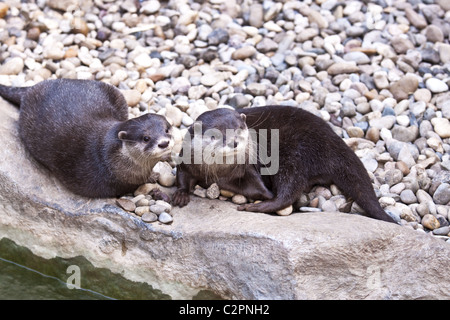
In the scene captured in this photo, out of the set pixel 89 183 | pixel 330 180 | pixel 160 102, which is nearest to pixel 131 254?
pixel 89 183

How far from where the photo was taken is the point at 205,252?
3021mm

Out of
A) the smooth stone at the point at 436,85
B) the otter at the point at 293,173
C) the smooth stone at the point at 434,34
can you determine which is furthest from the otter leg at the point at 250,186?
the smooth stone at the point at 434,34

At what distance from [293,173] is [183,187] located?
1.97 feet

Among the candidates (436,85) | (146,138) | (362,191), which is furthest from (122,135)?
(436,85)

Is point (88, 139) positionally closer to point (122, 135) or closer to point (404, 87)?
point (122, 135)

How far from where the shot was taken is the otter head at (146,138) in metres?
3.27

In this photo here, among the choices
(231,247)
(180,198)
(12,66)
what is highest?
(231,247)

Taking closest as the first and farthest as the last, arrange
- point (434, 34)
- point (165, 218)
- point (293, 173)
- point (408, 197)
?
1. point (165, 218)
2. point (293, 173)
3. point (408, 197)
4. point (434, 34)

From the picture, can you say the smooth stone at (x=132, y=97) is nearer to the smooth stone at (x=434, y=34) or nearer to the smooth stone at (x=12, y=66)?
the smooth stone at (x=12, y=66)

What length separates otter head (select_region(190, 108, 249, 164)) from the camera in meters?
3.23

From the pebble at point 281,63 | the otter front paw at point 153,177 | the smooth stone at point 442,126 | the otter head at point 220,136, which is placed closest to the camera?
the otter head at point 220,136

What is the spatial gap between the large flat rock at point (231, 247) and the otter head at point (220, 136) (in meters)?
0.26

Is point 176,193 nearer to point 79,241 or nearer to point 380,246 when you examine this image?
point 79,241

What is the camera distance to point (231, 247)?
2.97m
